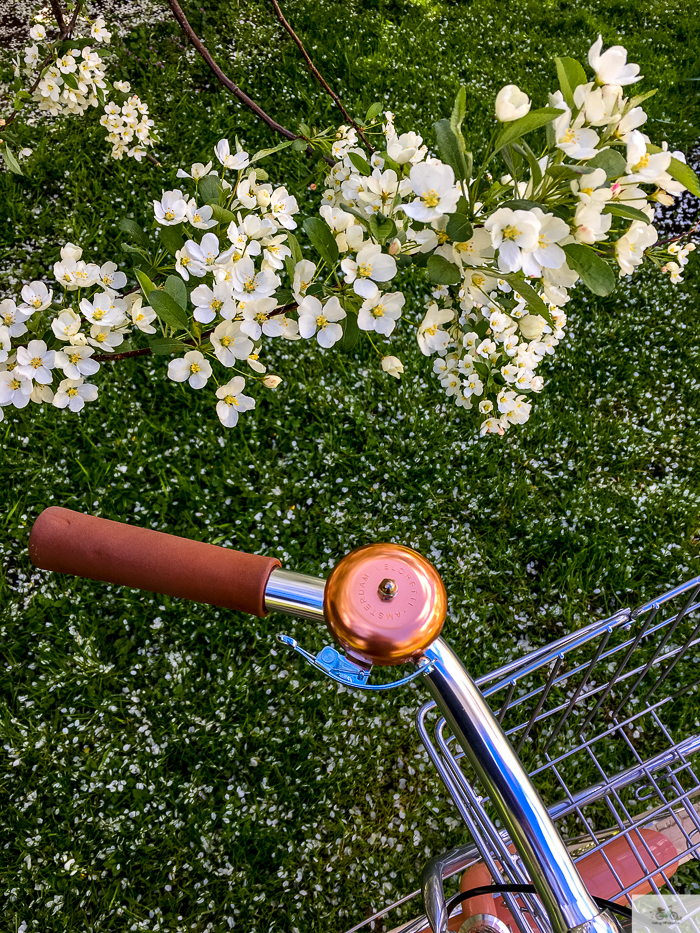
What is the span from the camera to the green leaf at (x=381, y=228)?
1024 mm

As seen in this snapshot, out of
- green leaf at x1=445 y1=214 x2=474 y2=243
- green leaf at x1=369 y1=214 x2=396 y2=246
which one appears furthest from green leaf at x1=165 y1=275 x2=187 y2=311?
green leaf at x1=445 y1=214 x2=474 y2=243

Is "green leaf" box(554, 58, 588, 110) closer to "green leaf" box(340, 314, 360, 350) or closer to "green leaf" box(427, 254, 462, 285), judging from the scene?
"green leaf" box(427, 254, 462, 285)

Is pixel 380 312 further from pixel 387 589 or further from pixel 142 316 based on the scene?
pixel 387 589

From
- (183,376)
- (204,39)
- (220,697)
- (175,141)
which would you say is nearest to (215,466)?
(220,697)

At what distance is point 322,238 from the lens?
107 centimetres

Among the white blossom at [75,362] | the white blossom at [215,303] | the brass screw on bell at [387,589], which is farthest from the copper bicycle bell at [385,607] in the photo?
the white blossom at [75,362]

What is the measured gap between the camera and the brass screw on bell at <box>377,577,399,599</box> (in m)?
0.70

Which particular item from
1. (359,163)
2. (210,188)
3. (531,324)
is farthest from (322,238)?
(531,324)

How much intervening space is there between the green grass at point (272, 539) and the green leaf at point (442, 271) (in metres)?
1.61

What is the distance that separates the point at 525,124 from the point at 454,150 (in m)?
0.10

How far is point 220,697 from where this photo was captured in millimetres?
2230

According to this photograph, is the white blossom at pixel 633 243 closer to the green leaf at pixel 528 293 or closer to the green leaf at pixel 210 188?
the green leaf at pixel 528 293

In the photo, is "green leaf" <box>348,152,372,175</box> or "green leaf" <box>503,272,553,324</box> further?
"green leaf" <box>348,152,372,175</box>

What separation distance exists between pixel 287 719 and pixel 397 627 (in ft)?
5.49
